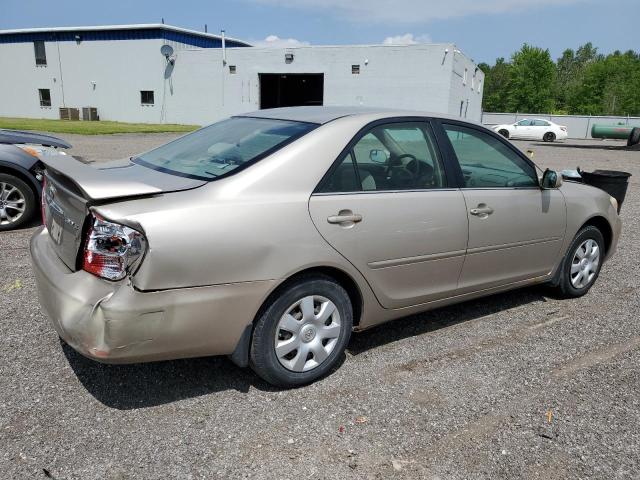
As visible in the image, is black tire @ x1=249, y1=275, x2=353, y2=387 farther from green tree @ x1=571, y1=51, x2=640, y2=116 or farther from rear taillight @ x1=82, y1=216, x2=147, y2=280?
green tree @ x1=571, y1=51, x2=640, y2=116

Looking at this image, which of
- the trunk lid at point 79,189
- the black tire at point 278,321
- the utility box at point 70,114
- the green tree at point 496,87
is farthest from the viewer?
the green tree at point 496,87

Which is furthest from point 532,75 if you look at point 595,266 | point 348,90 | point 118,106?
point 595,266

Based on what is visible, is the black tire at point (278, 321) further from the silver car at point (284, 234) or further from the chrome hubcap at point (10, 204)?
the chrome hubcap at point (10, 204)

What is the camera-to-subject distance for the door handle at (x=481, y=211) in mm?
3764

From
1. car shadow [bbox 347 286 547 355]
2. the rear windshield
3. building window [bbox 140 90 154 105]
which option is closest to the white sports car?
building window [bbox 140 90 154 105]

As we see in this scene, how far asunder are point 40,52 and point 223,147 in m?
42.7

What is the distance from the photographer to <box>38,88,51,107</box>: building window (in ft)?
129

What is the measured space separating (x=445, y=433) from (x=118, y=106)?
38.6 meters

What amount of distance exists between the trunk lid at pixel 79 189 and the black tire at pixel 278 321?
2.56ft

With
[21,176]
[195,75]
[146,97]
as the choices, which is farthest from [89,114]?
[21,176]

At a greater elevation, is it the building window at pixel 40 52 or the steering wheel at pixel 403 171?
the building window at pixel 40 52

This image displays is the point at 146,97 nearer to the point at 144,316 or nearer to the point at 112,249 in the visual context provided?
the point at 112,249

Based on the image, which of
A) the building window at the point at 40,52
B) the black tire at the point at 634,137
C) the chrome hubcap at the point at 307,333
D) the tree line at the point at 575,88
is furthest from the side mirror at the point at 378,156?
the tree line at the point at 575,88

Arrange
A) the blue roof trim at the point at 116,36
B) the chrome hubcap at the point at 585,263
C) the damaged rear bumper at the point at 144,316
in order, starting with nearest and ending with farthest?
the damaged rear bumper at the point at 144,316 → the chrome hubcap at the point at 585,263 → the blue roof trim at the point at 116,36
